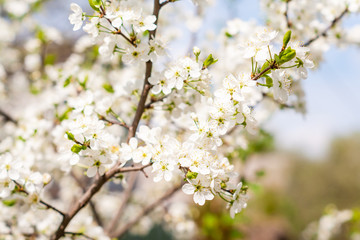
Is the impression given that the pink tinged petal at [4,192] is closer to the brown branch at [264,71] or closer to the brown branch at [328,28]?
the brown branch at [264,71]

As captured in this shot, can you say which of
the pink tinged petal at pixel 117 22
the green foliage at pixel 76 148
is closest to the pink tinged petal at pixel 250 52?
the pink tinged petal at pixel 117 22

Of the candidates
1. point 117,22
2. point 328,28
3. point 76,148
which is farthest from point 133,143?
point 328,28

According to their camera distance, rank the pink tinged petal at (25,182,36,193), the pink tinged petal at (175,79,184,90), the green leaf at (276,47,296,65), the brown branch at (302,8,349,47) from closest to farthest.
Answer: the green leaf at (276,47,296,65) → the pink tinged petal at (175,79,184,90) → the pink tinged petal at (25,182,36,193) → the brown branch at (302,8,349,47)

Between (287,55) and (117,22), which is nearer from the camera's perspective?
(287,55)

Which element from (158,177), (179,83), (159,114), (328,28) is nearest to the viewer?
(158,177)

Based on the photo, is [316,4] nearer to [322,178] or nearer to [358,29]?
[358,29]

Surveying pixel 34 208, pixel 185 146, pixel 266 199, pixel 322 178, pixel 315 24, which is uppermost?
pixel 315 24

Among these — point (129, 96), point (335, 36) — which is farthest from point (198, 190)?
point (335, 36)

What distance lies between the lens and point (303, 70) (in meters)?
1.16

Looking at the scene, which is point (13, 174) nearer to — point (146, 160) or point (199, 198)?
point (146, 160)

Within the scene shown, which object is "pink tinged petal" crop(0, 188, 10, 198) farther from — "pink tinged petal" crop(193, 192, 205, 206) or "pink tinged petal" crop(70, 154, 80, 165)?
"pink tinged petal" crop(193, 192, 205, 206)

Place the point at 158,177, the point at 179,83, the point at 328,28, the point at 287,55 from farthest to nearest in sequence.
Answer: the point at 328,28, the point at 179,83, the point at 158,177, the point at 287,55

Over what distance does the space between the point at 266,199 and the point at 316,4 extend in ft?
33.0

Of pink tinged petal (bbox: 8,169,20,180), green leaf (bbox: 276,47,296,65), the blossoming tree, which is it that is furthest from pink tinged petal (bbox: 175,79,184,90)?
pink tinged petal (bbox: 8,169,20,180)
